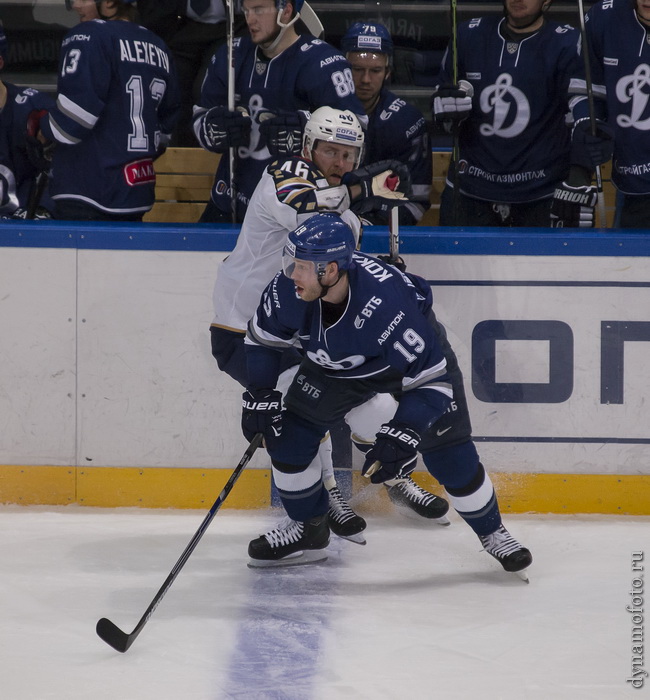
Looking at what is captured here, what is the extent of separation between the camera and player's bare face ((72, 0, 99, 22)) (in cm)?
374

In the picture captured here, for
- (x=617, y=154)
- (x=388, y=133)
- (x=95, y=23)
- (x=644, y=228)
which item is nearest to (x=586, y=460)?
(x=644, y=228)

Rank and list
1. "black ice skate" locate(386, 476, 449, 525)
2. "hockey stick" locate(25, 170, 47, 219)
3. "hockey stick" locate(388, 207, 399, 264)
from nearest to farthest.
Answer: "hockey stick" locate(388, 207, 399, 264)
"black ice skate" locate(386, 476, 449, 525)
"hockey stick" locate(25, 170, 47, 219)

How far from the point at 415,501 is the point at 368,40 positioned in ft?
5.70

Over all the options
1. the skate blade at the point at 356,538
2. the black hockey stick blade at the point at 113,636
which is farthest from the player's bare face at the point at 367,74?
the black hockey stick blade at the point at 113,636

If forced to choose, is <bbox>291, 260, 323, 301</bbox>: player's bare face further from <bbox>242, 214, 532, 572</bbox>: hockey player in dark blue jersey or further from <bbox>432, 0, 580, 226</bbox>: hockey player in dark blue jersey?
<bbox>432, 0, 580, 226</bbox>: hockey player in dark blue jersey

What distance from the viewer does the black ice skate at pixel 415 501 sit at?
11.4ft

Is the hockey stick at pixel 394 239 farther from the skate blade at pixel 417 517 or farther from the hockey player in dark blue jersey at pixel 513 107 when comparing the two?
the skate blade at pixel 417 517

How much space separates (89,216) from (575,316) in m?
1.73

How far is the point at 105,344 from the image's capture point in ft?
11.7

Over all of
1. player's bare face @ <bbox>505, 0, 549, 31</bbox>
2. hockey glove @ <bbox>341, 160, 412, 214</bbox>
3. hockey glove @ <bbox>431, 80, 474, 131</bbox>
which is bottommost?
hockey glove @ <bbox>341, 160, 412, 214</bbox>

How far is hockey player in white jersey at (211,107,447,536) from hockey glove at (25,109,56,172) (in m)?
1.06

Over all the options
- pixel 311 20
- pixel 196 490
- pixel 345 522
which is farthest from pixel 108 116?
pixel 345 522

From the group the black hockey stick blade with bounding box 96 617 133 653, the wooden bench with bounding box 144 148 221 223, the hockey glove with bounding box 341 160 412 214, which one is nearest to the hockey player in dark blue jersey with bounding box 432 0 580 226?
the hockey glove with bounding box 341 160 412 214

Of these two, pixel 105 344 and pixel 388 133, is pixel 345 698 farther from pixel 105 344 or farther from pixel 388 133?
pixel 388 133
